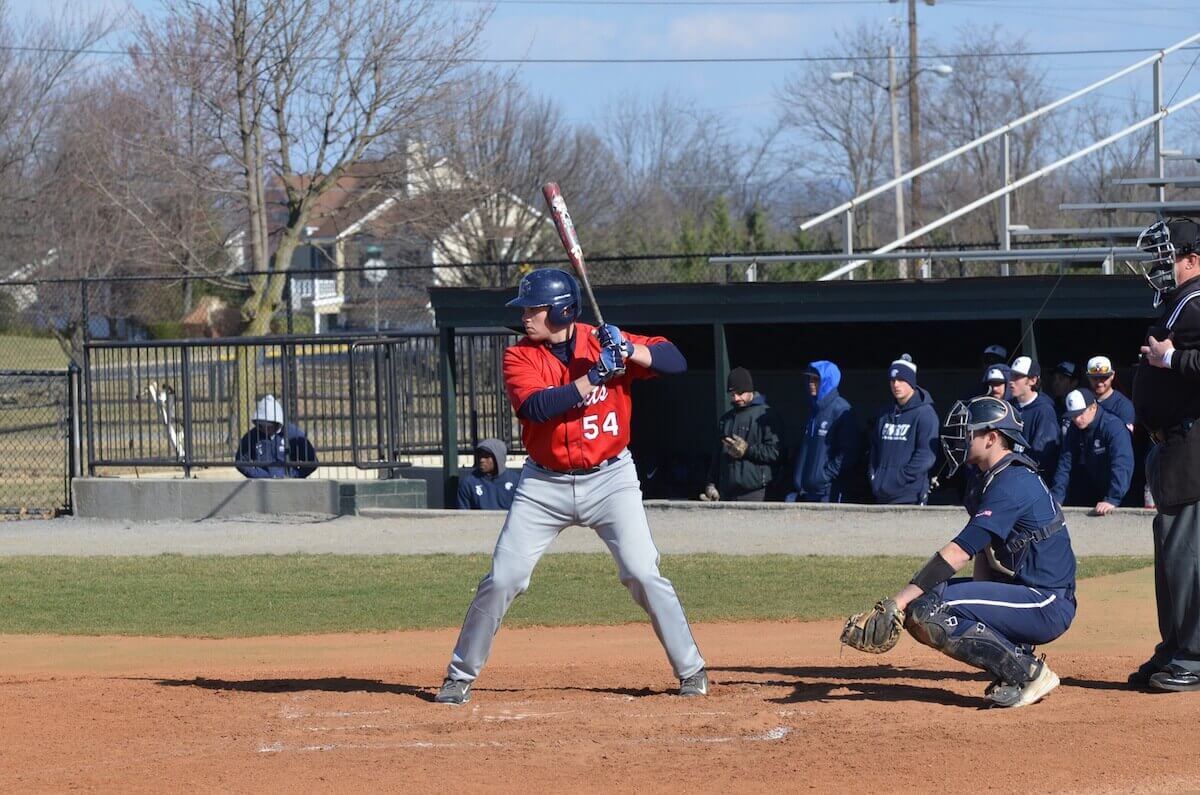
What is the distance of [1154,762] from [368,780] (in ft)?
9.11

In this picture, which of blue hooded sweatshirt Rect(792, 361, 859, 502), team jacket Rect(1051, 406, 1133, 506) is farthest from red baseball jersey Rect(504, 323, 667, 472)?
blue hooded sweatshirt Rect(792, 361, 859, 502)

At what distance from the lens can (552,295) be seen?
6.37 metres

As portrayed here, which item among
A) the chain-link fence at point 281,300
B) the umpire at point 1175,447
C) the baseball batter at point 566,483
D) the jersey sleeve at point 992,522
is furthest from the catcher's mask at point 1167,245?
the chain-link fence at point 281,300

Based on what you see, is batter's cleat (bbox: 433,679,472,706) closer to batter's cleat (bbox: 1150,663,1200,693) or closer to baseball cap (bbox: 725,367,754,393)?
batter's cleat (bbox: 1150,663,1200,693)

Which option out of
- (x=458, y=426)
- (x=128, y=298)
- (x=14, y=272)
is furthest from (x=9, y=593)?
(x=14, y=272)

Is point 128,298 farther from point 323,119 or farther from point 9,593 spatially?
point 9,593

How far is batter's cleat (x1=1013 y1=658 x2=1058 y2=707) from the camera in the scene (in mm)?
6029

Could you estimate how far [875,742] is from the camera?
5.59 metres

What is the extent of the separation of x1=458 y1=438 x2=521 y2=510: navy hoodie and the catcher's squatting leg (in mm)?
8115

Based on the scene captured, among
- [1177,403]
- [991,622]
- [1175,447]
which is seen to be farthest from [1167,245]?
[991,622]

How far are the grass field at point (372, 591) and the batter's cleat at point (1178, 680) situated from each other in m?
3.11

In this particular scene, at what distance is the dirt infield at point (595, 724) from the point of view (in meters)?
5.23

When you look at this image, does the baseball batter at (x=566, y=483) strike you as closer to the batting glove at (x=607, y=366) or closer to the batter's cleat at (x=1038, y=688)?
the batting glove at (x=607, y=366)

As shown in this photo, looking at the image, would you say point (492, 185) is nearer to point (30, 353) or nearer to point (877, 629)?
point (30, 353)
